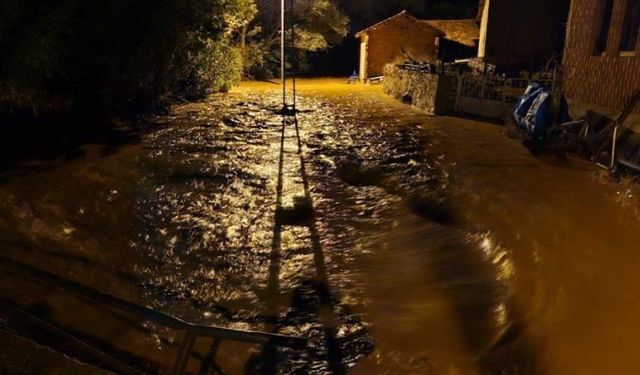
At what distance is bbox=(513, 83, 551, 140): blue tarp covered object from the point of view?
11.9 meters

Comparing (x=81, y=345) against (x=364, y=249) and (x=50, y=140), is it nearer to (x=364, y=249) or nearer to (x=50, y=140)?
(x=364, y=249)

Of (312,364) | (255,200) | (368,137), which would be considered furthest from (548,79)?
(312,364)

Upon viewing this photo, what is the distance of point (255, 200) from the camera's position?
8.73 meters

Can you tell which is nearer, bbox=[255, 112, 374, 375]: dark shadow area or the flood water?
bbox=[255, 112, 374, 375]: dark shadow area

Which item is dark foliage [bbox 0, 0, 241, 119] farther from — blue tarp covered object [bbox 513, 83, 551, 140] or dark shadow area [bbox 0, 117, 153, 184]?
blue tarp covered object [bbox 513, 83, 551, 140]

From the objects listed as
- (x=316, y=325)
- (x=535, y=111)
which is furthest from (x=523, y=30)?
(x=316, y=325)

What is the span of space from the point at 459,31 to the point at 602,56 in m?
21.5

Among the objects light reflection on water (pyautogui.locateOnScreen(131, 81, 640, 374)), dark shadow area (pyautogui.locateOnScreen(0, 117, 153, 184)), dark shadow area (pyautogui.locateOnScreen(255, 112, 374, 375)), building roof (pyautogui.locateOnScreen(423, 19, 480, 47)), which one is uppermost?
building roof (pyautogui.locateOnScreen(423, 19, 480, 47))

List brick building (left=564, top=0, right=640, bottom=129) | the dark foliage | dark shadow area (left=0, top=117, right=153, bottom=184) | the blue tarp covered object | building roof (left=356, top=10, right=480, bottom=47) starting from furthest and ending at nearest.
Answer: building roof (left=356, top=10, right=480, bottom=47), the blue tarp covered object, brick building (left=564, top=0, right=640, bottom=129), dark shadow area (left=0, top=117, right=153, bottom=184), the dark foliage

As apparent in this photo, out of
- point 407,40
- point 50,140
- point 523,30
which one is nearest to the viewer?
point 50,140

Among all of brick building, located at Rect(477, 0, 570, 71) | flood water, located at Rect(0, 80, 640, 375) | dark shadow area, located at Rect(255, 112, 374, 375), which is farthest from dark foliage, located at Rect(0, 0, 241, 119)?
brick building, located at Rect(477, 0, 570, 71)

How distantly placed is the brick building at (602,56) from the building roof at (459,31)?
1917cm

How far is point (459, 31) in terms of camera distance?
31.2 m

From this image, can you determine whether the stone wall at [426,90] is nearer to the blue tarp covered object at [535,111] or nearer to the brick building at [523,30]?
the blue tarp covered object at [535,111]
